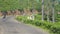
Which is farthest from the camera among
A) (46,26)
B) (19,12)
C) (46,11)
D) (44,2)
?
(19,12)

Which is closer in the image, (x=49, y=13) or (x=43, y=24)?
(x=43, y=24)

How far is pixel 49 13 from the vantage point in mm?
35188

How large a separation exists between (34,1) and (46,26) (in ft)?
72.9

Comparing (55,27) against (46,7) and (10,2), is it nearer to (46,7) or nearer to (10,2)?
(10,2)

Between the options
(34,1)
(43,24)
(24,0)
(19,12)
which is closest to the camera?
(43,24)

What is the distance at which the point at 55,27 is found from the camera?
56.6ft

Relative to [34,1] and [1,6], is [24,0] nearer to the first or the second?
[34,1]

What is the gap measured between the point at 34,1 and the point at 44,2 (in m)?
11.0

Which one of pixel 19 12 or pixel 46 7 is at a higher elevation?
pixel 46 7

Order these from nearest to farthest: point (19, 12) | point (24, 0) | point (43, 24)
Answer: point (43, 24), point (24, 0), point (19, 12)

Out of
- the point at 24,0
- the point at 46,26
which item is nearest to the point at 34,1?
the point at 24,0

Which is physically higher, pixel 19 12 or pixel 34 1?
pixel 34 1

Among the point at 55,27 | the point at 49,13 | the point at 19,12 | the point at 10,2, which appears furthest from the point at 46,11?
the point at 19,12

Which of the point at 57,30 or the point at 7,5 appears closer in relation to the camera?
the point at 57,30
